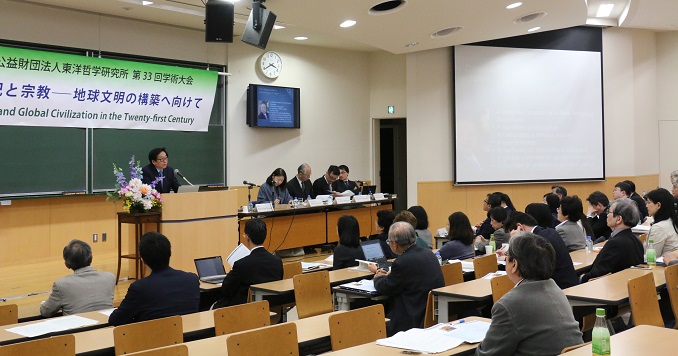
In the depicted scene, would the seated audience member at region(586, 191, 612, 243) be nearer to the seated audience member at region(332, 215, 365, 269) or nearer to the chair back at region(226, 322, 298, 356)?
the seated audience member at region(332, 215, 365, 269)

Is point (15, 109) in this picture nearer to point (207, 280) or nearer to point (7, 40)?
point (7, 40)

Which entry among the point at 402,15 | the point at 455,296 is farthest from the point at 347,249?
the point at 402,15

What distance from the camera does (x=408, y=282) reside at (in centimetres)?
461

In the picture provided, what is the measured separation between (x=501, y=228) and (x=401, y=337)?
170 inches

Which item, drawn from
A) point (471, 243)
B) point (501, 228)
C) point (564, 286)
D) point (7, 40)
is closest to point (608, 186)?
point (501, 228)

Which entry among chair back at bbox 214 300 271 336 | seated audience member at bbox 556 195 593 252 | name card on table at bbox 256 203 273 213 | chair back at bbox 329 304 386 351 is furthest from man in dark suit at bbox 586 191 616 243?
chair back at bbox 214 300 271 336

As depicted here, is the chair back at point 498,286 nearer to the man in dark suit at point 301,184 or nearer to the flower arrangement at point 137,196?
the flower arrangement at point 137,196

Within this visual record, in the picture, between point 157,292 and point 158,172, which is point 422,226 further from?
point 157,292

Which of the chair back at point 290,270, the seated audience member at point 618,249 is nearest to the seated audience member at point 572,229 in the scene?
the seated audience member at point 618,249

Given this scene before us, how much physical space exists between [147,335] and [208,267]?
2.29 metres

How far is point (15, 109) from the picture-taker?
927 centimetres

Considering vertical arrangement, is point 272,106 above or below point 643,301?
above

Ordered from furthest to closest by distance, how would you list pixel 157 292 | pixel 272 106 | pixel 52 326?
pixel 272 106 → pixel 157 292 → pixel 52 326

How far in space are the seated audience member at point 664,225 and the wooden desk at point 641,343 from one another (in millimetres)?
2745
